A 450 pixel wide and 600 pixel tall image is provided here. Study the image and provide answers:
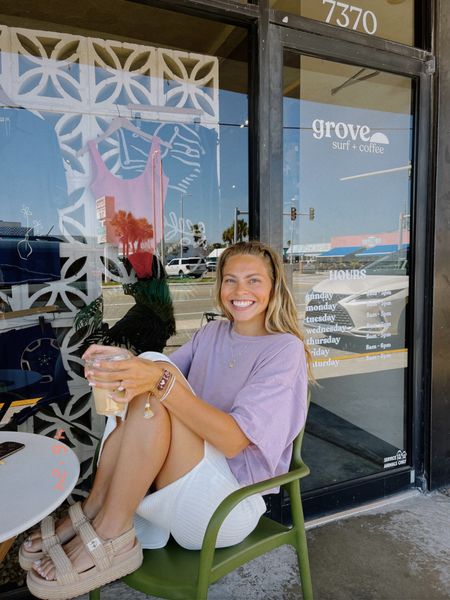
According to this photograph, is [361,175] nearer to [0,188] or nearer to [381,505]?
[381,505]

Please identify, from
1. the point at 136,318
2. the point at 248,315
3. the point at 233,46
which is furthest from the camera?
the point at 136,318

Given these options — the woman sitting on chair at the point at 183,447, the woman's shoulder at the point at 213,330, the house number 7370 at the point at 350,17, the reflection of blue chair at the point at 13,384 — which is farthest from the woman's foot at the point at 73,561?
the house number 7370 at the point at 350,17

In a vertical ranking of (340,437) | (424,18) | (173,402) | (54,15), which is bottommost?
(340,437)

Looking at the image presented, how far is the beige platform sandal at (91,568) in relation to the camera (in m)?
1.07

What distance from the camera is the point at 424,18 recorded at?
7.90 feet

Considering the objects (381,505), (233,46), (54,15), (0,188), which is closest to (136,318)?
(0,188)

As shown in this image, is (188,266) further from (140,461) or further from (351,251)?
(140,461)

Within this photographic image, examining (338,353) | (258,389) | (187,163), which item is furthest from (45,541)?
(187,163)

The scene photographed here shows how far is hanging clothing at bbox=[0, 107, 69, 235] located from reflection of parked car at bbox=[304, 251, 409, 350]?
4.81ft

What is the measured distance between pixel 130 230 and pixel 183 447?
5.60 ft

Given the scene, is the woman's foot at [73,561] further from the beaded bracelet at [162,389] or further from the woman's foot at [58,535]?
the beaded bracelet at [162,389]

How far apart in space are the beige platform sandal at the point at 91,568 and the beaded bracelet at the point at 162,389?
0.94ft

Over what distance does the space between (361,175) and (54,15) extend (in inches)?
77.5

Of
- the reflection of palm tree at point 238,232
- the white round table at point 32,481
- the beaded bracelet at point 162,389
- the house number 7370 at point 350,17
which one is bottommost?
the white round table at point 32,481
